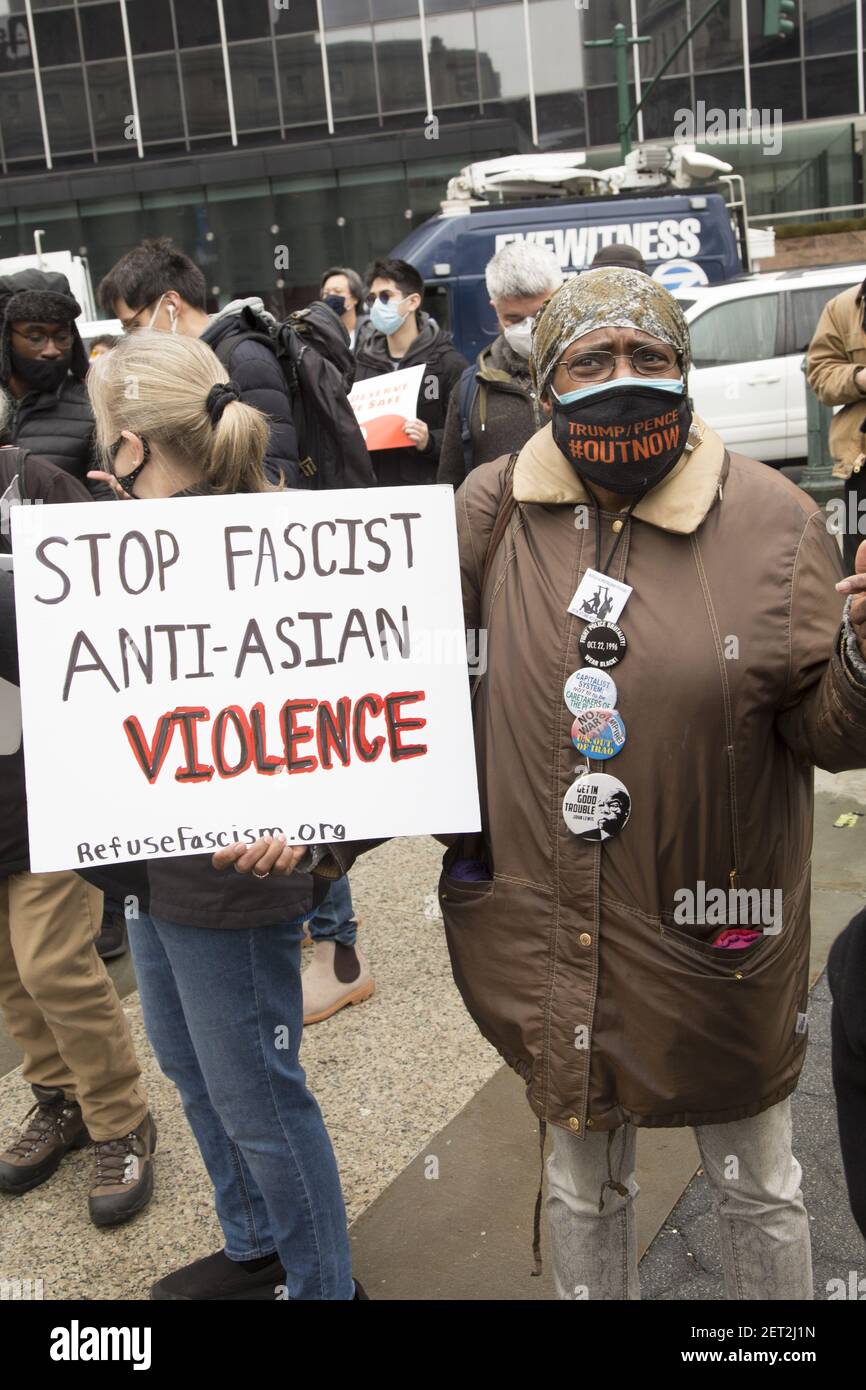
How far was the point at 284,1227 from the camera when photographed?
231cm

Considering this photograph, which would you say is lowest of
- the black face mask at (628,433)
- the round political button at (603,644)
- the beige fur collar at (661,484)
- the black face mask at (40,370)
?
the round political button at (603,644)

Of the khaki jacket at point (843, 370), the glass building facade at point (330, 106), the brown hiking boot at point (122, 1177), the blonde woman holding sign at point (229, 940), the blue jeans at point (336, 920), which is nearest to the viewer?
the blonde woman holding sign at point (229, 940)

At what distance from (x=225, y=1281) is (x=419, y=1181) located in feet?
1.82

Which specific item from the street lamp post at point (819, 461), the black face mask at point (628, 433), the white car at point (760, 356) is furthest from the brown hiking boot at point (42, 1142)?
the white car at point (760, 356)

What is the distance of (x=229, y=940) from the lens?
7.11 ft

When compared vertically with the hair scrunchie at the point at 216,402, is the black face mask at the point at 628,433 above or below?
below

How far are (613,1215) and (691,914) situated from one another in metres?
0.59

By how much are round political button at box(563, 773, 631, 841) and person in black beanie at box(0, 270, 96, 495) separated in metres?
2.15

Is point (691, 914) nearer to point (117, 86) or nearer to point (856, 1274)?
point (856, 1274)

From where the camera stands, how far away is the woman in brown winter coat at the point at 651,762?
1.87m

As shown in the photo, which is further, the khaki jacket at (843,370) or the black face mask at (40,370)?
the khaki jacket at (843,370)

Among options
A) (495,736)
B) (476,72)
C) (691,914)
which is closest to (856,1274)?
(691,914)

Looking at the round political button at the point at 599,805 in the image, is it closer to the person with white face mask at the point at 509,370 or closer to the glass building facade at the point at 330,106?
the person with white face mask at the point at 509,370

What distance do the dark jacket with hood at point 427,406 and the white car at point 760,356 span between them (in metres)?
5.73
